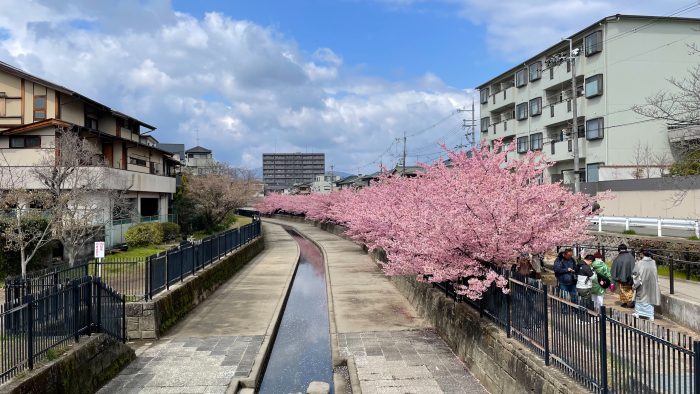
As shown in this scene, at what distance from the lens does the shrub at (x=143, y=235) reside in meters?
25.9

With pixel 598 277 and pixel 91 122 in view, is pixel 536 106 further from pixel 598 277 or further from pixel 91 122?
pixel 91 122

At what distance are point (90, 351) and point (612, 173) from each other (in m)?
30.5

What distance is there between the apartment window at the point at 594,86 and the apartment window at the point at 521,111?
8808mm

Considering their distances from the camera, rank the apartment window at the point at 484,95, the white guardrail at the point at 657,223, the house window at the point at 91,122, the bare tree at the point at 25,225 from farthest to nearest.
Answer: the apartment window at the point at 484,95, the house window at the point at 91,122, the white guardrail at the point at 657,223, the bare tree at the point at 25,225

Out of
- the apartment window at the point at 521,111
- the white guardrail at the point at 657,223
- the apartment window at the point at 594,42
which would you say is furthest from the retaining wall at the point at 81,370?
the apartment window at the point at 521,111

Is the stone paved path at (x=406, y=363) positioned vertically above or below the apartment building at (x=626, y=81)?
below

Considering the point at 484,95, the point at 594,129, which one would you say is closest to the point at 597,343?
the point at 594,129

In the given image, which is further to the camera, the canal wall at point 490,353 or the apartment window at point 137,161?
the apartment window at point 137,161

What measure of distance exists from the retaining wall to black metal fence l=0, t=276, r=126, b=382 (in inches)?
8.2

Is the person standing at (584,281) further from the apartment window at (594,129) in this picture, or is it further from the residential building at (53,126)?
the apartment window at (594,129)

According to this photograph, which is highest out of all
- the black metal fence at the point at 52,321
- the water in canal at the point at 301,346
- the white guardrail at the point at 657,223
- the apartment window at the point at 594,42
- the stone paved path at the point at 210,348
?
the apartment window at the point at 594,42

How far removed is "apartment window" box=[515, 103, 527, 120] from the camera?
44125 millimetres

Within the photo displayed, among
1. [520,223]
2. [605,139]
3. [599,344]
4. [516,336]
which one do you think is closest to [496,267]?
[520,223]

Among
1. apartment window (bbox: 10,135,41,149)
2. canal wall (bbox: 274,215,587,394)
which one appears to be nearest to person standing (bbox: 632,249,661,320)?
canal wall (bbox: 274,215,587,394)
